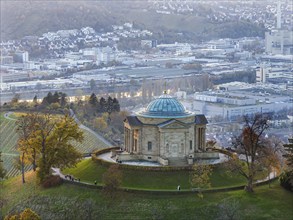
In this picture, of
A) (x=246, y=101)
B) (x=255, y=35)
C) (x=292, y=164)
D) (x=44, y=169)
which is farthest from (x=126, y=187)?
(x=255, y=35)

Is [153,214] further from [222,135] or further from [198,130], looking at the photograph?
[222,135]

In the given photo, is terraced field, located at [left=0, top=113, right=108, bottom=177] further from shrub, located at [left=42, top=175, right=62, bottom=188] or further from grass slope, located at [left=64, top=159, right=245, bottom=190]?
grass slope, located at [left=64, top=159, right=245, bottom=190]

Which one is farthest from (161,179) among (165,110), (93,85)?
(93,85)

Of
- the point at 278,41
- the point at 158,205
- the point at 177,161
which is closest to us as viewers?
the point at 158,205

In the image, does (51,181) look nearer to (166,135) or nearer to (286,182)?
(166,135)

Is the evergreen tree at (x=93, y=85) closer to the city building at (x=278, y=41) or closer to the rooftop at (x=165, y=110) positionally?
the rooftop at (x=165, y=110)

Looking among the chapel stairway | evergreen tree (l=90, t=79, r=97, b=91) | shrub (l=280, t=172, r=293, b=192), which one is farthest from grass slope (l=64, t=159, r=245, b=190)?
evergreen tree (l=90, t=79, r=97, b=91)
